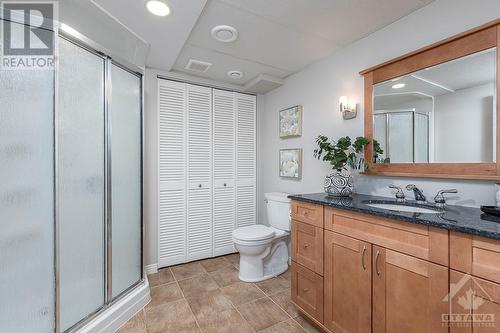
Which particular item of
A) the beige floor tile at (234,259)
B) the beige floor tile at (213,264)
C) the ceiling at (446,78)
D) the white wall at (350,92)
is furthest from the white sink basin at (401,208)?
the beige floor tile at (213,264)

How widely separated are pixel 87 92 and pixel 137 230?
1.26 m

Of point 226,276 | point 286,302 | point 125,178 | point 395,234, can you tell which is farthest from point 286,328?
point 125,178

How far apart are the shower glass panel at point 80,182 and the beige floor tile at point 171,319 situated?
41cm

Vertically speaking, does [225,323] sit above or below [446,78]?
below

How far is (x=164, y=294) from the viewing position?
2088 millimetres

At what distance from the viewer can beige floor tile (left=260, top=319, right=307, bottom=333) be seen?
5.34 feet

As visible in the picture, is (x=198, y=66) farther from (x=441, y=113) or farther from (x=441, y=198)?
(x=441, y=198)

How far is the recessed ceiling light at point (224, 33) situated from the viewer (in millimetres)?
1775

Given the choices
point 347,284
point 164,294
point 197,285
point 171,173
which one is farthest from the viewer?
point 171,173

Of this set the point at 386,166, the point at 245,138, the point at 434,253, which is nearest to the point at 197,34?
the point at 245,138

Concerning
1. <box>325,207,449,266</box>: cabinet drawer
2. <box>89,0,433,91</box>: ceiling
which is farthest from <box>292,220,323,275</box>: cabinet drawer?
<box>89,0,433,91</box>: ceiling

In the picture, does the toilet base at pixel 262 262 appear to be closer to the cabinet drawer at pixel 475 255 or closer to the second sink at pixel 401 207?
the second sink at pixel 401 207

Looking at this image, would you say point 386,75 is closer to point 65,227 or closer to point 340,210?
point 340,210

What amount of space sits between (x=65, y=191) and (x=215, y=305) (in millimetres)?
1462
